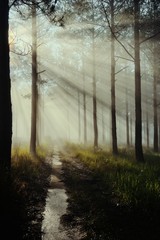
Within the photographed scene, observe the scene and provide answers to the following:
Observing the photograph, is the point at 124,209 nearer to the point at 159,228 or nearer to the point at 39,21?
the point at 159,228

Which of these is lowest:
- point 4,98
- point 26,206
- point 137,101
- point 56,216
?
point 56,216

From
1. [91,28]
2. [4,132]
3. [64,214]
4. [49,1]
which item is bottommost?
[64,214]

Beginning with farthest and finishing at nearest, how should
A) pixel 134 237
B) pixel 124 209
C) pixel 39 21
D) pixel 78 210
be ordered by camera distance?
pixel 39 21, pixel 78 210, pixel 124 209, pixel 134 237

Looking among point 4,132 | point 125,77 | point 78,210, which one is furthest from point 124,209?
point 125,77

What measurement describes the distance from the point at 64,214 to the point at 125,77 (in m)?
32.3

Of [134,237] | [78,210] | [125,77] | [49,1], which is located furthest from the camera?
[125,77]

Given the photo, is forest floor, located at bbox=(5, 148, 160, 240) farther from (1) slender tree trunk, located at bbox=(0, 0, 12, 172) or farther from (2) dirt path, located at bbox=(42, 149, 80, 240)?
(1) slender tree trunk, located at bbox=(0, 0, 12, 172)

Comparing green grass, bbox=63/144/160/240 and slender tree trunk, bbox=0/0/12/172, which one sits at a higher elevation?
slender tree trunk, bbox=0/0/12/172

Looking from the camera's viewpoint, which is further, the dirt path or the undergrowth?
the dirt path

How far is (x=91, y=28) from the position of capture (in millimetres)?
23641

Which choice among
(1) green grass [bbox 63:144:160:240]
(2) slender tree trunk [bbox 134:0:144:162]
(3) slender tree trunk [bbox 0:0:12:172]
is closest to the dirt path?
(1) green grass [bbox 63:144:160:240]

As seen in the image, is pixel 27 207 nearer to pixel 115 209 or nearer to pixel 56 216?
pixel 56 216

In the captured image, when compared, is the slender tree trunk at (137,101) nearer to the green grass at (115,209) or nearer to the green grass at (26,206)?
the green grass at (115,209)

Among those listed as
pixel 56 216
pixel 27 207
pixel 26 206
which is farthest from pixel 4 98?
pixel 56 216
